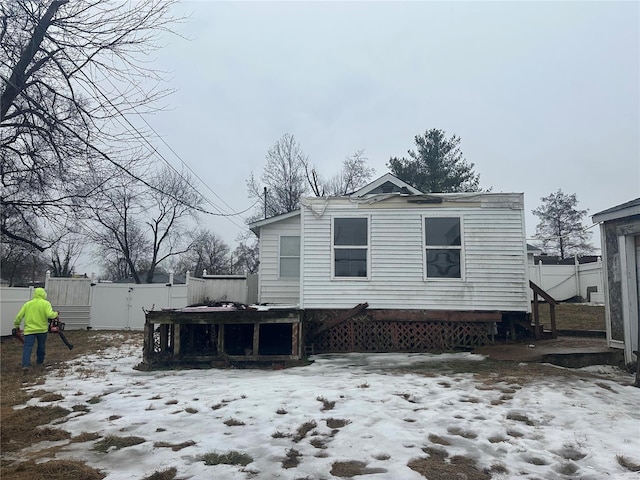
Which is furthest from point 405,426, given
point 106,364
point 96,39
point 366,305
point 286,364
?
point 106,364

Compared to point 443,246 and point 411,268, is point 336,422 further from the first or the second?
point 443,246

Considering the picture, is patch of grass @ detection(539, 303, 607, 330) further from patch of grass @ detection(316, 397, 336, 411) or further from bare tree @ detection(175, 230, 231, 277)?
bare tree @ detection(175, 230, 231, 277)

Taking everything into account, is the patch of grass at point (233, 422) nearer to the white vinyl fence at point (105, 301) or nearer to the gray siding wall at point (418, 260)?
the gray siding wall at point (418, 260)

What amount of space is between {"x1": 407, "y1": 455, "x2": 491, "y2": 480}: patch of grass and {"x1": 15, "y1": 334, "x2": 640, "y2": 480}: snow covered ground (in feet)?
0.28

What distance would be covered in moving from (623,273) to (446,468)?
5787mm

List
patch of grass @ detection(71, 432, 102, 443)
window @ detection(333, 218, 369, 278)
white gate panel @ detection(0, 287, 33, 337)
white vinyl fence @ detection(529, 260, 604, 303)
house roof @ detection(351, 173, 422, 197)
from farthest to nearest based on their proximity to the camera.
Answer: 1. white vinyl fence @ detection(529, 260, 604, 303)
2. white gate panel @ detection(0, 287, 33, 337)
3. house roof @ detection(351, 173, 422, 197)
4. window @ detection(333, 218, 369, 278)
5. patch of grass @ detection(71, 432, 102, 443)

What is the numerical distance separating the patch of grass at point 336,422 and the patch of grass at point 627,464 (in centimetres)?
251

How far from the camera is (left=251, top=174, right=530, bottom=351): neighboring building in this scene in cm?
1003

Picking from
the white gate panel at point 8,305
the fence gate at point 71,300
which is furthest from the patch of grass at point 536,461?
the fence gate at point 71,300

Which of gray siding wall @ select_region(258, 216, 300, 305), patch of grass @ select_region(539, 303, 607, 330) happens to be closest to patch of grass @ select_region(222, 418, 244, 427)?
gray siding wall @ select_region(258, 216, 300, 305)

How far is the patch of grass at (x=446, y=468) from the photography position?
354cm

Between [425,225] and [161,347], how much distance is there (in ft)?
21.1

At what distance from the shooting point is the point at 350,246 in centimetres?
1045

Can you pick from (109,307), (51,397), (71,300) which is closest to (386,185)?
(51,397)
